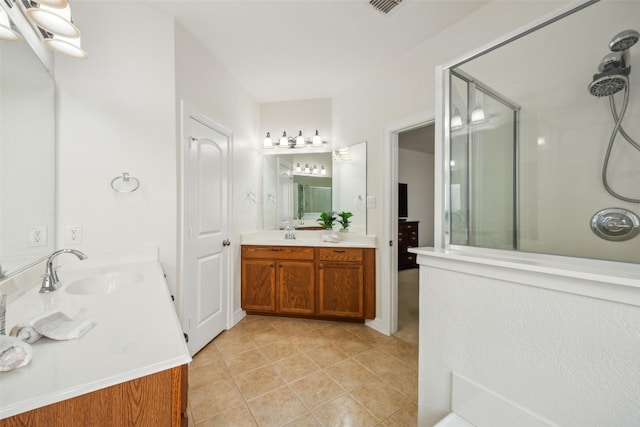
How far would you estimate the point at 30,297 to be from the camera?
3.55 feet

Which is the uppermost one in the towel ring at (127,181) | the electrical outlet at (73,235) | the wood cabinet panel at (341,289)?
the towel ring at (127,181)

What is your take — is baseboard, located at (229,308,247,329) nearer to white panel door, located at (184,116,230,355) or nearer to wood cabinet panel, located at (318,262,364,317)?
→ white panel door, located at (184,116,230,355)

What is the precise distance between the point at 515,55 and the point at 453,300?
137 cm

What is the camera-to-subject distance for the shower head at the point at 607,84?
3.83 ft

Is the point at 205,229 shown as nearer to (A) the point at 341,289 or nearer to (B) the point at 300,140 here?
(A) the point at 341,289

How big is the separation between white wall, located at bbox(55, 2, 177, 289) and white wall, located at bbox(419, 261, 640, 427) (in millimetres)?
1807

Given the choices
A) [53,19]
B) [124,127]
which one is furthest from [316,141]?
[53,19]

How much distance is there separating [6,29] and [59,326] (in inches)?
49.3

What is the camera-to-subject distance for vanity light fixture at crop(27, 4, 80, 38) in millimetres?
997

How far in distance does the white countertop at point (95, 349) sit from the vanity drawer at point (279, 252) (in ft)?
5.63

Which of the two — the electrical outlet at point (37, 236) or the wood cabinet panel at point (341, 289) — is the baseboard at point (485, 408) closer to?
the wood cabinet panel at point (341, 289)

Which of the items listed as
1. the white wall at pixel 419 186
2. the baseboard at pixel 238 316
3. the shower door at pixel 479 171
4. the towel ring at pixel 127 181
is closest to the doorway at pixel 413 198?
the white wall at pixel 419 186

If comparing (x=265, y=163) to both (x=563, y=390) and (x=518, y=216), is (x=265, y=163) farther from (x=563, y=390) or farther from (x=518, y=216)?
(x=563, y=390)

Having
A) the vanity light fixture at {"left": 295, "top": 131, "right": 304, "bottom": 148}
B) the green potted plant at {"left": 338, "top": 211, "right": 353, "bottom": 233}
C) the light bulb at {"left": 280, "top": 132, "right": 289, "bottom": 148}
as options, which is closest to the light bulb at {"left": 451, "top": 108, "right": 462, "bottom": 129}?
the green potted plant at {"left": 338, "top": 211, "right": 353, "bottom": 233}
